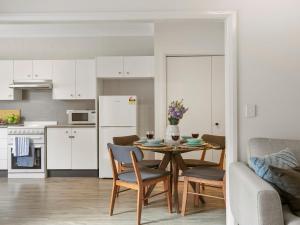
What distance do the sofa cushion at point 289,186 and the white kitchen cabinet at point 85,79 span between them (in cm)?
406

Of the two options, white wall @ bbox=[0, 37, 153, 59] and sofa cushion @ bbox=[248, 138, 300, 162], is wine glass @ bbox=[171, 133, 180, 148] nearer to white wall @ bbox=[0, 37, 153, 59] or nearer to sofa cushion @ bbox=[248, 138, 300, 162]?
sofa cushion @ bbox=[248, 138, 300, 162]

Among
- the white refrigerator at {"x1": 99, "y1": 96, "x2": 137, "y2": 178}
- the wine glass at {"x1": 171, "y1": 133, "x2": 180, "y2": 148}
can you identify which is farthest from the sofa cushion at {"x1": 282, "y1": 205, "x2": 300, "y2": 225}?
the white refrigerator at {"x1": 99, "y1": 96, "x2": 137, "y2": 178}

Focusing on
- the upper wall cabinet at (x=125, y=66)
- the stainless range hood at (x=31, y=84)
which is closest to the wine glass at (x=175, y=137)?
the upper wall cabinet at (x=125, y=66)

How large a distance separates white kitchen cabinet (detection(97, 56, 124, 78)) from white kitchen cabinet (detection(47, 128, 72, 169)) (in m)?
1.17

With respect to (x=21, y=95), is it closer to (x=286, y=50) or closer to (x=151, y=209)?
(x=151, y=209)

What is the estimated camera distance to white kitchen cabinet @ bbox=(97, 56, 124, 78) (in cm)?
553

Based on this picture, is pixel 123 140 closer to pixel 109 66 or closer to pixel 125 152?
pixel 125 152

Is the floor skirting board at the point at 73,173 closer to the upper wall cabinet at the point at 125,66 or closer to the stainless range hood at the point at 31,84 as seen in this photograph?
the stainless range hood at the point at 31,84

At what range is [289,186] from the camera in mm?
2104

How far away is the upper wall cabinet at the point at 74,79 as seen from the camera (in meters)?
5.68

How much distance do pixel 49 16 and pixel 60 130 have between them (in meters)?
2.89

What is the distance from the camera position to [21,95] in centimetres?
611

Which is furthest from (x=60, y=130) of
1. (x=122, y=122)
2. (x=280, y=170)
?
(x=280, y=170)

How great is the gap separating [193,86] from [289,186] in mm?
3293
